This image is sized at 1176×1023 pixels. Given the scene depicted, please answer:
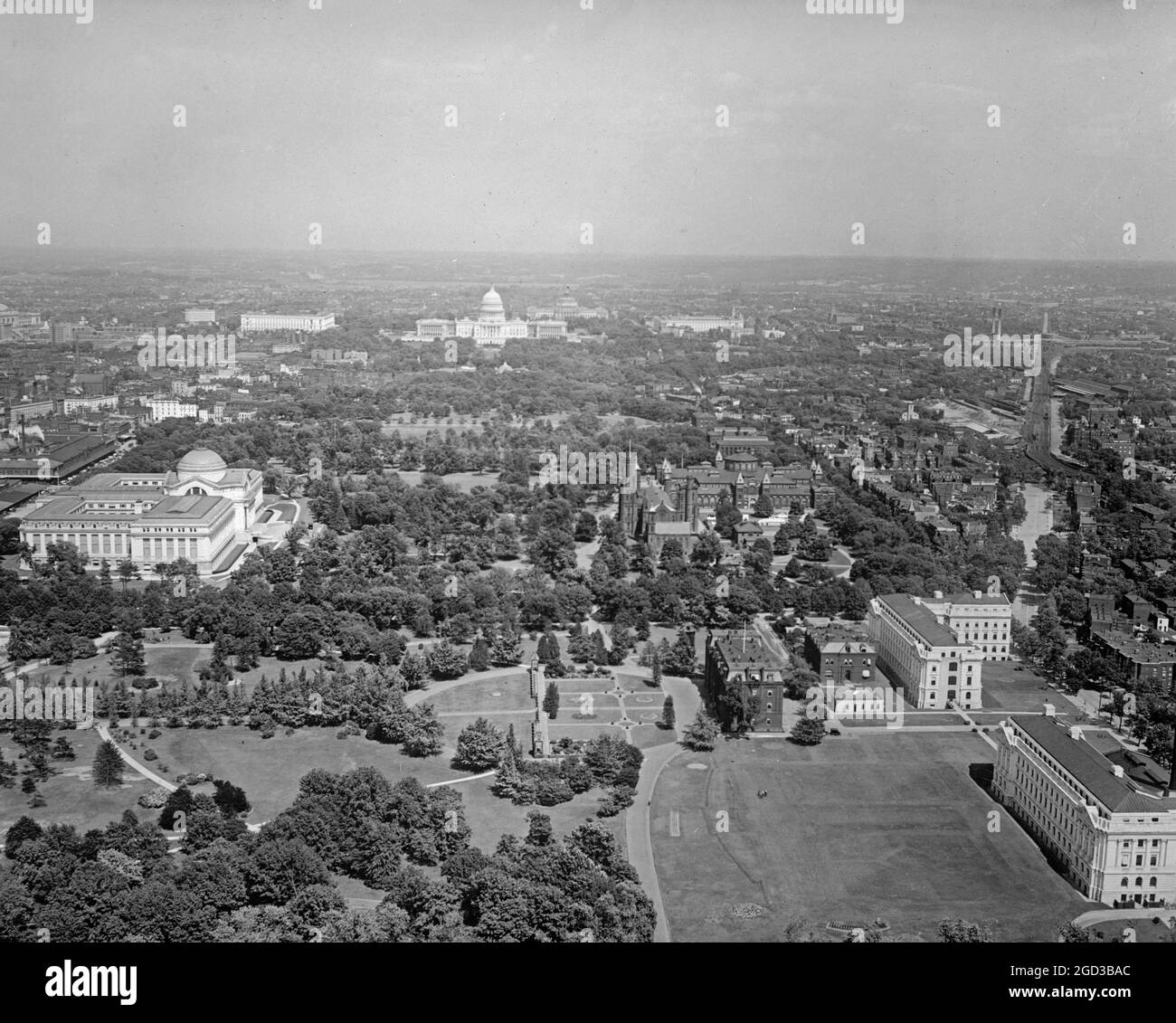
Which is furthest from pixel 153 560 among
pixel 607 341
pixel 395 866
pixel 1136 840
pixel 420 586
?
pixel 607 341

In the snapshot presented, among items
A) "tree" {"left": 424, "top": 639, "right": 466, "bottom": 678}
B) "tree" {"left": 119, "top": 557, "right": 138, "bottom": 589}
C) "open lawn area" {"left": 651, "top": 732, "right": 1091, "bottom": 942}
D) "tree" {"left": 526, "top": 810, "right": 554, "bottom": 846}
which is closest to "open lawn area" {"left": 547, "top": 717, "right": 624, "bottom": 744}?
"open lawn area" {"left": 651, "top": 732, "right": 1091, "bottom": 942}

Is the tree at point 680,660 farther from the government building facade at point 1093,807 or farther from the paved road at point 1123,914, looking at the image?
the paved road at point 1123,914

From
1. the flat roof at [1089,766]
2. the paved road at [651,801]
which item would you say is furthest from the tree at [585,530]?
the flat roof at [1089,766]

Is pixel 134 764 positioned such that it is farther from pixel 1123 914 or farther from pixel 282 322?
pixel 282 322
